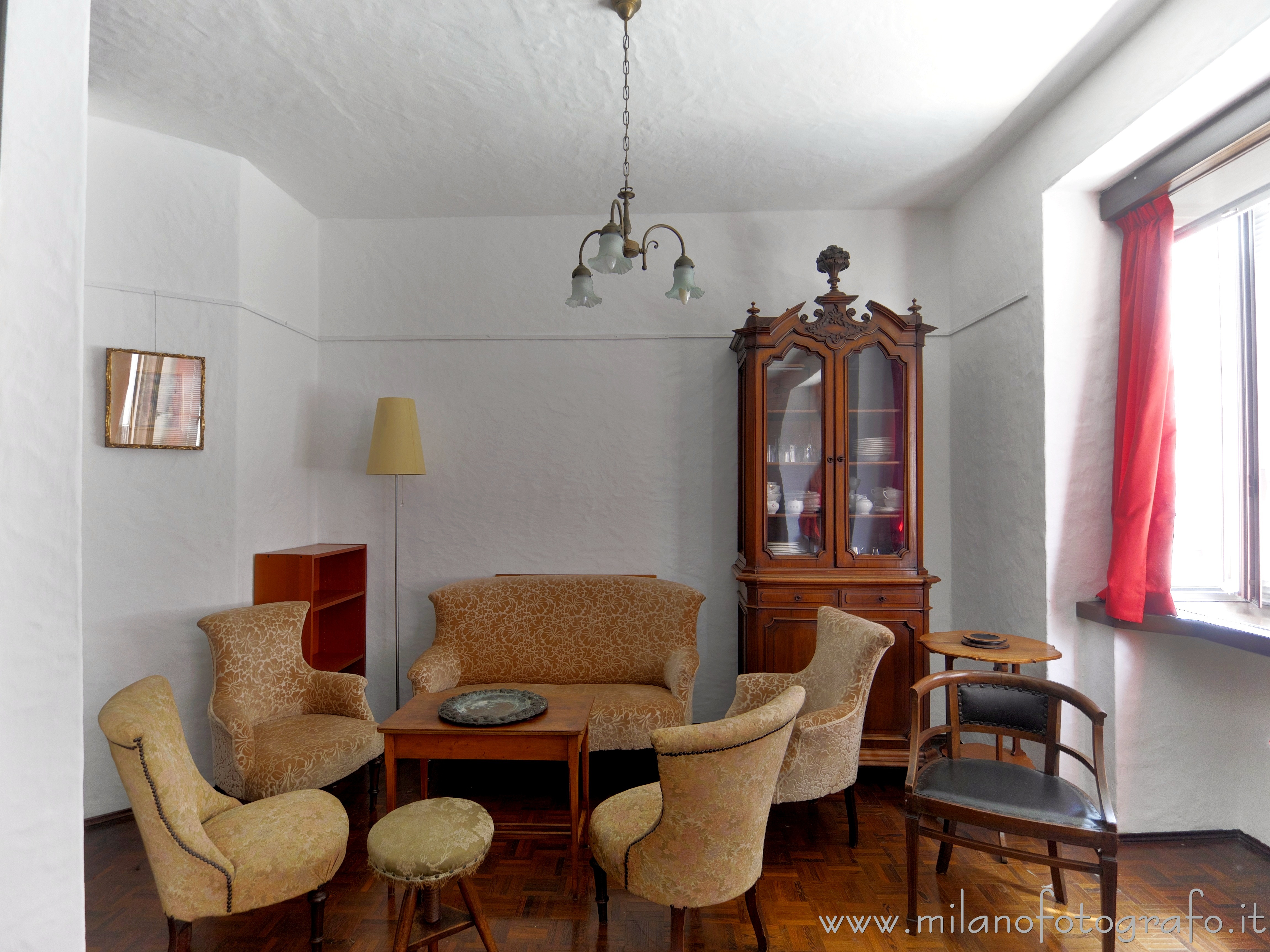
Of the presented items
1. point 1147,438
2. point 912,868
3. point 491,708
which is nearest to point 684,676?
point 491,708

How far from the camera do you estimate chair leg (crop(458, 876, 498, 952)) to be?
1.96 metres

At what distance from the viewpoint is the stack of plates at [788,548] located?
3.52 metres

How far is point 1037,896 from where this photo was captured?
2371 millimetres

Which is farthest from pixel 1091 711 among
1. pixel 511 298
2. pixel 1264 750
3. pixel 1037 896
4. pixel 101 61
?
pixel 101 61

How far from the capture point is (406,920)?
1.89 meters

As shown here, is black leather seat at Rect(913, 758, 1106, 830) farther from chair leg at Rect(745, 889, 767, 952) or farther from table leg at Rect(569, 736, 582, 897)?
table leg at Rect(569, 736, 582, 897)

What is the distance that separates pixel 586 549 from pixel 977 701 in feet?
7.37

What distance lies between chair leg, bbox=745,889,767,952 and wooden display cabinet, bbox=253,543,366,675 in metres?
2.39

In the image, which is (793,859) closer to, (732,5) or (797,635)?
(797,635)

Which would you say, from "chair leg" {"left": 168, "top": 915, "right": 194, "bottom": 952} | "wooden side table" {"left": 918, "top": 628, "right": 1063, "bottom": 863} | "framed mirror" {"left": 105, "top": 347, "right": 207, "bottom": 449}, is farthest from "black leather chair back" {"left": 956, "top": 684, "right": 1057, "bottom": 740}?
"framed mirror" {"left": 105, "top": 347, "right": 207, "bottom": 449}

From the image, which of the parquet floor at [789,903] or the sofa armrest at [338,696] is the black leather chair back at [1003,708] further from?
the sofa armrest at [338,696]

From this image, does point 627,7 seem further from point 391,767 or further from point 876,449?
point 391,767

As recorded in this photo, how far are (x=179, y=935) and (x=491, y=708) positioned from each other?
111 centimetres

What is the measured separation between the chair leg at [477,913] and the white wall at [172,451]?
76.0 inches
